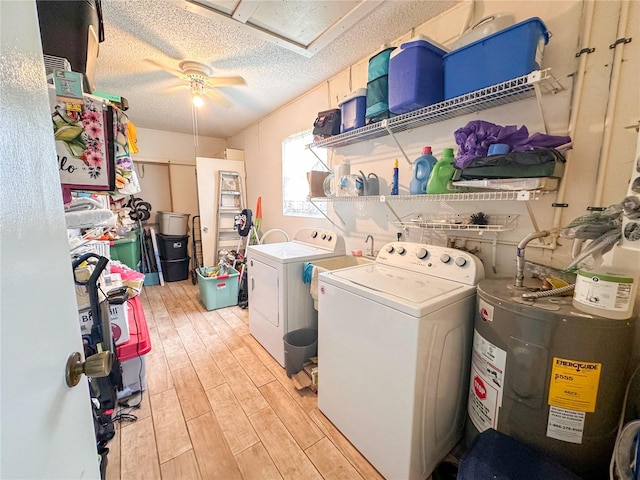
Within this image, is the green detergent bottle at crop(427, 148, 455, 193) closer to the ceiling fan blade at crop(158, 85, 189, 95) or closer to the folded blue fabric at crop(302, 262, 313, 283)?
the folded blue fabric at crop(302, 262, 313, 283)

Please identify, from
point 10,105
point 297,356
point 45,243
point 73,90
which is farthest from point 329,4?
point 297,356

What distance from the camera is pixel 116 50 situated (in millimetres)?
2010

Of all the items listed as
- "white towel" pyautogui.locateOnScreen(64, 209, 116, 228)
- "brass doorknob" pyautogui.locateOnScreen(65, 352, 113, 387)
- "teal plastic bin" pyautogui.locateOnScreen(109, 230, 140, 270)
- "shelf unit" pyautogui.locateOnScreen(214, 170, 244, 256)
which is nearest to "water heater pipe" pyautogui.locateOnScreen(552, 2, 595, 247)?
"brass doorknob" pyautogui.locateOnScreen(65, 352, 113, 387)

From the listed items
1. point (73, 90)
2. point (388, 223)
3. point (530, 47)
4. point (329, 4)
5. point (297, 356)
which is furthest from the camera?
point (388, 223)

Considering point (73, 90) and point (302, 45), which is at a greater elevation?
point (302, 45)

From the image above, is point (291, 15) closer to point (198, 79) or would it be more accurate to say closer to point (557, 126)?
point (198, 79)

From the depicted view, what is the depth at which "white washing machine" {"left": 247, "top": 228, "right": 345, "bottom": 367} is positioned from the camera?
205 centimetres

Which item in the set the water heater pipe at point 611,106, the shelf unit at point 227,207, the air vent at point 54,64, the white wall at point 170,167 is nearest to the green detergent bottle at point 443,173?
the water heater pipe at point 611,106

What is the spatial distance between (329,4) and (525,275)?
184cm

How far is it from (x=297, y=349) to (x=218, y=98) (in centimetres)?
274

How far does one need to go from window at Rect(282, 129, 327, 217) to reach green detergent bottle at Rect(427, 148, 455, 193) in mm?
1435

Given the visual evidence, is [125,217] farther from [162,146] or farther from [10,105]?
[10,105]

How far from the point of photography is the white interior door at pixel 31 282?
0.39 meters

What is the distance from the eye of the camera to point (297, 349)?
1.91m
